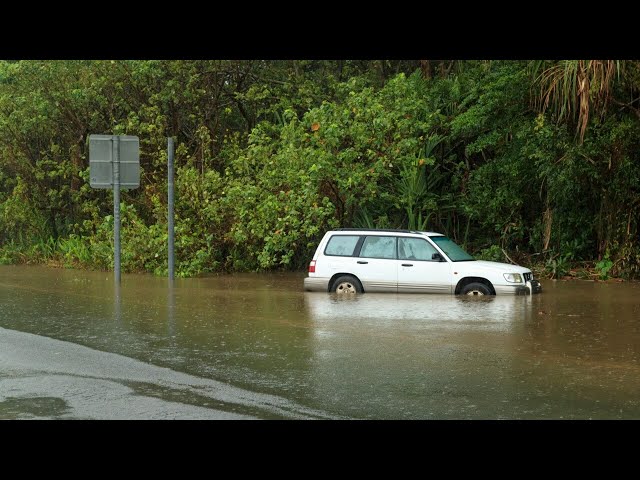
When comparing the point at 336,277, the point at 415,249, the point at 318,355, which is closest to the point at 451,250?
the point at 415,249

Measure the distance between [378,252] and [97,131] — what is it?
14492 mm

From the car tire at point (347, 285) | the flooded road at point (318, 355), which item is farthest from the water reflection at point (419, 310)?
the car tire at point (347, 285)

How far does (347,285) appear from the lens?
19.8 m

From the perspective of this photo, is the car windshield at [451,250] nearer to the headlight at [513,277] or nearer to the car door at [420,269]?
the car door at [420,269]

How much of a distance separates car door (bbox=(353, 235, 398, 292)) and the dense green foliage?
4.02 m

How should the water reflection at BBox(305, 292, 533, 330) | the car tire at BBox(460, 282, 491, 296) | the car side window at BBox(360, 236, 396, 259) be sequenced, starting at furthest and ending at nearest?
the car side window at BBox(360, 236, 396, 259), the car tire at BBox(460, 282, 491, 296), the water reflection at BBox(305, 292, 533, 330)

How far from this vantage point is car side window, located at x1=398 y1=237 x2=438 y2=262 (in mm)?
19297

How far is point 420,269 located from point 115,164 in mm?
8058

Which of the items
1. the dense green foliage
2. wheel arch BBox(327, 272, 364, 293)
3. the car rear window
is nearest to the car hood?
wheel arch BBox(327, 272, 364, 293)

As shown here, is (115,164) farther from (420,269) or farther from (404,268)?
(420,269)

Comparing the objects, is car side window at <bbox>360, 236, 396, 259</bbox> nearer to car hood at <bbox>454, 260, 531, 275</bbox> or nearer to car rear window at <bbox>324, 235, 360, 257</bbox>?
car rear window at <bbox>324, 235, 360, 257</bbox>

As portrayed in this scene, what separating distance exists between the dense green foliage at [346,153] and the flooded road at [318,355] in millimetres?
3802

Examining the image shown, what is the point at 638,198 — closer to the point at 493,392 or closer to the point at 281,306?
the point at 281,306
